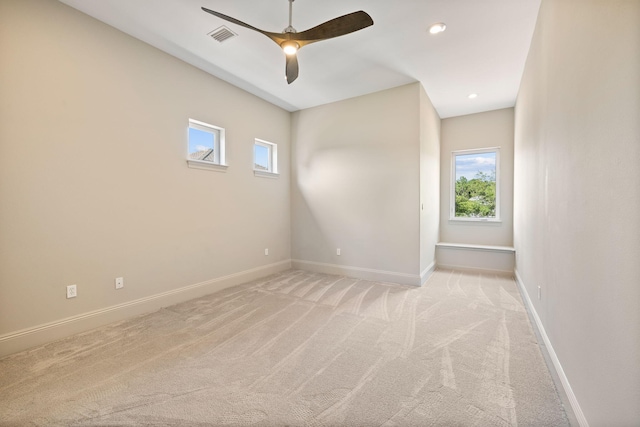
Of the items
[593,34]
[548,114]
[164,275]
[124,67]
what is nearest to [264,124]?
[124,67]

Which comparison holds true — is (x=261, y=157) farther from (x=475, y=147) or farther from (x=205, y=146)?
(x=475, y=147)

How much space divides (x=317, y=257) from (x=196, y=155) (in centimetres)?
252

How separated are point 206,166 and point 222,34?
5.04 feet

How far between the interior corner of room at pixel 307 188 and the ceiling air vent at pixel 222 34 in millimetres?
754

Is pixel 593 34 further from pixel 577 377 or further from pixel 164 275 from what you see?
pixel 164 275

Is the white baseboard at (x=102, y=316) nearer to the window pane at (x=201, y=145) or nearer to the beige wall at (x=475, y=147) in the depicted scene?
the window pane at (x=201, y=145)

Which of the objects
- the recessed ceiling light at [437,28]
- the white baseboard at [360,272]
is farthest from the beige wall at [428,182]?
the recessed ceiling light at [437,28]

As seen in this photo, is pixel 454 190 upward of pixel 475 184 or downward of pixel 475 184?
downward

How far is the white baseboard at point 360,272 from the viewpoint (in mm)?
3888

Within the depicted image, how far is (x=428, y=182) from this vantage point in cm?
436

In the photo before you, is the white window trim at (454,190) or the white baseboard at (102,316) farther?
the white window trim at (454,190)

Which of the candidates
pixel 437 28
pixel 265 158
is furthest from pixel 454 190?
pixel 265 158

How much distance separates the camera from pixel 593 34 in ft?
4.07

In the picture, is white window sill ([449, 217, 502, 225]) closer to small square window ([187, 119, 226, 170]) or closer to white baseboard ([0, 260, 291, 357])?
white baseboard ([0, 260, 291, 357])
